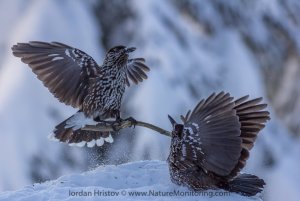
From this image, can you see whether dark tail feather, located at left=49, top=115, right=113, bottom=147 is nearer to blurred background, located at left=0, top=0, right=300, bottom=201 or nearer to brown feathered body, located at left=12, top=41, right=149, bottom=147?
brown feathered body, located at left=12, top=41, right=149, bottom=147

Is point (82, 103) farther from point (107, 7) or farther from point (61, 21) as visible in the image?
point (107, 7)

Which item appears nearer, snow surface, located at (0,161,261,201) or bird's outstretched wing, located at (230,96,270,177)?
snow surface, located at (0,161,261,201)

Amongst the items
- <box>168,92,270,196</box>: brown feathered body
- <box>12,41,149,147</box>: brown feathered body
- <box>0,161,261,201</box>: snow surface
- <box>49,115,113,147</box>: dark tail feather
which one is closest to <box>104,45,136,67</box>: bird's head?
<box>12,41,149,147</box>: brown feathered body

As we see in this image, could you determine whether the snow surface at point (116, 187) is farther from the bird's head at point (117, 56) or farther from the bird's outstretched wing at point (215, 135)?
the bird's head at point (117, 56)

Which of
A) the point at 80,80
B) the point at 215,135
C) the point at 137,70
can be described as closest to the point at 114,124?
the point at 80,80

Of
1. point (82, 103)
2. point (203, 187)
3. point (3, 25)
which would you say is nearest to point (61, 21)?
point (3, 25)

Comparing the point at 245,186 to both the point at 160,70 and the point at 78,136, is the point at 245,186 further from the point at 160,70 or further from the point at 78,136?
the point at 160,70
